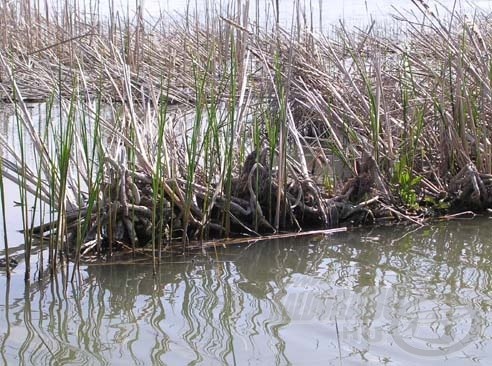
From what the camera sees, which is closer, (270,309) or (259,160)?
(270,309)

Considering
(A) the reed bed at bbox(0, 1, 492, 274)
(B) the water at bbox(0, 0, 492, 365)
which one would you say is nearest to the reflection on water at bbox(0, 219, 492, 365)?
(B) the water at bbox(0, 0, 492, 365)

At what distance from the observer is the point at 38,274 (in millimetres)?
3201

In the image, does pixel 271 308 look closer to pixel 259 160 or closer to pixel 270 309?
pixel 270 309

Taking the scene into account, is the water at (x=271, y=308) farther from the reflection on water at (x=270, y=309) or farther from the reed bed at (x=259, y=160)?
the reed bed at (x=259, y=160)

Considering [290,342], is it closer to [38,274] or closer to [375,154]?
[38,274]

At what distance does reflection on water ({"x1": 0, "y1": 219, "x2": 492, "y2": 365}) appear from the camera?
2.55 m

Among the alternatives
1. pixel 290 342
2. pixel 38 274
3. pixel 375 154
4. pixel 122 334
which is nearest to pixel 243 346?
pixel 290 342

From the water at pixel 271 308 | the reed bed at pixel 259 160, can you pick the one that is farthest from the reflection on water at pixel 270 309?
the reed bed at pixel 259 160

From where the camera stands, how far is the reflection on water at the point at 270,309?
2.55 meters

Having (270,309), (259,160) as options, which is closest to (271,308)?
(270,309)

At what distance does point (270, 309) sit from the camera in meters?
2.95

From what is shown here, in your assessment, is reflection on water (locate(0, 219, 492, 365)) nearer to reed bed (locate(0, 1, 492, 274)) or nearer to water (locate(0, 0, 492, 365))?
water (locate(0, 0, 492, 365))

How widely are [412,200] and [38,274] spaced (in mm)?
2019

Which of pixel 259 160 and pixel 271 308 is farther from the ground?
pixel 259 160
